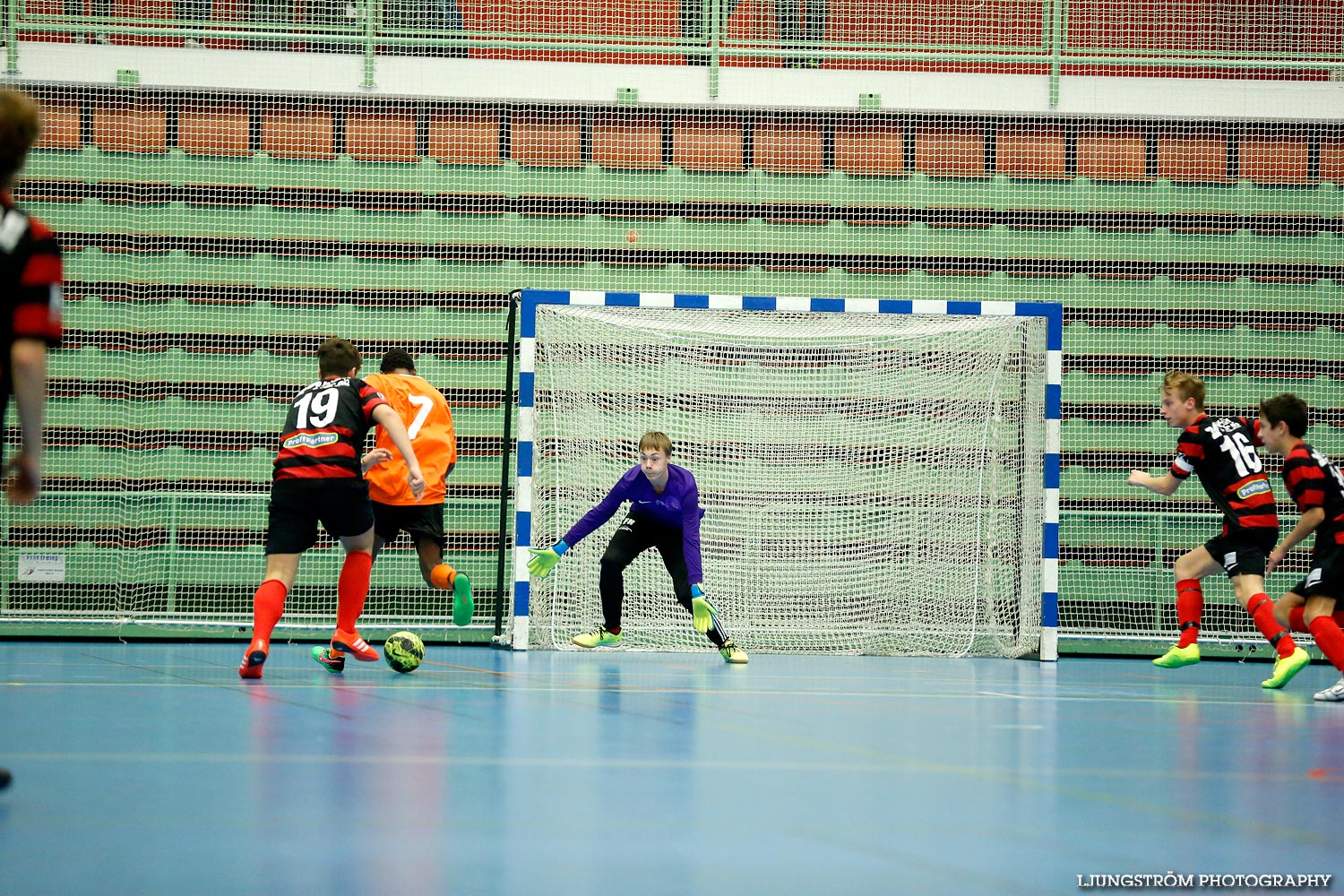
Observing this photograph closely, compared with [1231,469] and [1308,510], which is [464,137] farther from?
[1308,510]

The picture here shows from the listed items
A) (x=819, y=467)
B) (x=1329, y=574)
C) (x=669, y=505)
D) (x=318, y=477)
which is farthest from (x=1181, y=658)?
(x=318, y=477)

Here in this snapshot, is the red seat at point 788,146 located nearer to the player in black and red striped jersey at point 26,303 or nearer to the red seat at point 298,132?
the red seat at point 298,132

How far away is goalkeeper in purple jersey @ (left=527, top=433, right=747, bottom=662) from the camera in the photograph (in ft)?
25.2

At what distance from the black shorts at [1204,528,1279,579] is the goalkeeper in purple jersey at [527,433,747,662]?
2707 mm

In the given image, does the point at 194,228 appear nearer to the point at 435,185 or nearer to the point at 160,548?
the point at 435,185

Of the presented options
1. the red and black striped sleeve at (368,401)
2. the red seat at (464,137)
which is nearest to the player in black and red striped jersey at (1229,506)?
the red and black striped sleeve at (368,401)

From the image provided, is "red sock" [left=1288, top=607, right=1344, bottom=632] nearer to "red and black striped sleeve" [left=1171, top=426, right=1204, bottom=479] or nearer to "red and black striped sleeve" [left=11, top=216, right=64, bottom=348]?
"red and black striped sleeve" [left=1171, top=426, right=1204, bottom=479]

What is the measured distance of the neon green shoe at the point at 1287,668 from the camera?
6676mm

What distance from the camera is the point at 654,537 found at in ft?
26.3

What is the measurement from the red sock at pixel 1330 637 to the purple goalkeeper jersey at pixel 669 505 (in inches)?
128

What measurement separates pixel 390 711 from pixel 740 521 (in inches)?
198

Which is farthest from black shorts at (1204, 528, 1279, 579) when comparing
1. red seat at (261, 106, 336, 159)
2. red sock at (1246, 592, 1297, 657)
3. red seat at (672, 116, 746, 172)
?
red seat at (261, 106, 336, 159)

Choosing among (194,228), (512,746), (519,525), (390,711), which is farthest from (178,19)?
(512,746)

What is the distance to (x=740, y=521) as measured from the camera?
31.0 ft
